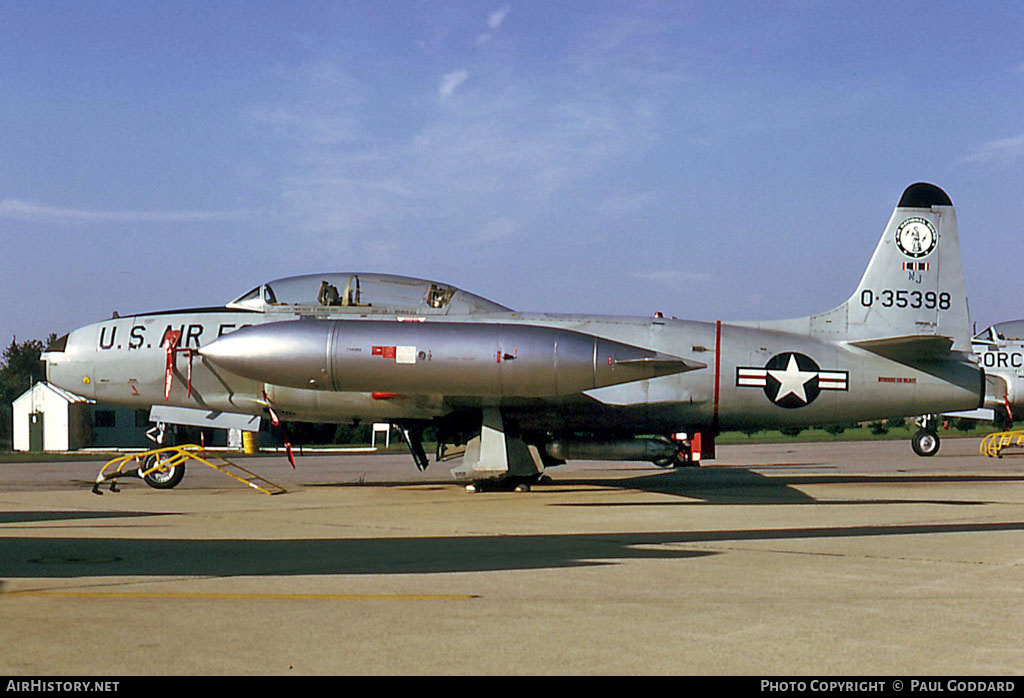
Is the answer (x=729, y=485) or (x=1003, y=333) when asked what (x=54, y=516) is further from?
(x=1003, y=333)

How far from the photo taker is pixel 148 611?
6.14m

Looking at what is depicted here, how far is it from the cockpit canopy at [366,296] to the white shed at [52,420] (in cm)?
3217

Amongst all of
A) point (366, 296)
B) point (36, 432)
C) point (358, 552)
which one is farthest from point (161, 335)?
point (36, 432)

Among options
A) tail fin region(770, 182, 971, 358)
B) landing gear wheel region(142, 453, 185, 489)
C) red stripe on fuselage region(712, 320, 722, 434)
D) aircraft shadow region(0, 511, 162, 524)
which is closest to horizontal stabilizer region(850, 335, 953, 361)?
tail fin region(770, 182, 971, 358)

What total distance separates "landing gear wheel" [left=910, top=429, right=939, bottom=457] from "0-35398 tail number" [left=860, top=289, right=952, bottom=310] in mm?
12477

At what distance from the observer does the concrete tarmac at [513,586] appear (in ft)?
16.5

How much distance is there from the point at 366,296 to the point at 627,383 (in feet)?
15.0

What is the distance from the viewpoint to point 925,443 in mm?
29031

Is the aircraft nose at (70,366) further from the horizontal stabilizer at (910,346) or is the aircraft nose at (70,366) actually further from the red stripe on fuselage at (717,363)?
the horizontal stabilizer at (910,346)

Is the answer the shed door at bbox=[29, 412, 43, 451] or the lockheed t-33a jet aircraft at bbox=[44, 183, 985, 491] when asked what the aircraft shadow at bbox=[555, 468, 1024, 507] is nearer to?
the lockheed t-33a jet aircraft at bbox=[44, 183, 985, 491]

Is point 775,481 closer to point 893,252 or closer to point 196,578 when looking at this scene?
point 893,252

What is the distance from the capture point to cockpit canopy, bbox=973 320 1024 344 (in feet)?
109

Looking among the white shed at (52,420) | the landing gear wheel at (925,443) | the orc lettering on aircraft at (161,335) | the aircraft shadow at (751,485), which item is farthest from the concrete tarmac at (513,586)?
the white shed at (52,420)
